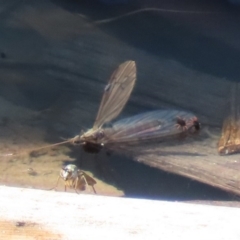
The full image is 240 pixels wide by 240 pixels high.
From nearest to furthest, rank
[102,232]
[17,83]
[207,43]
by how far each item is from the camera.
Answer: [102,232]
[17,83]
[207,43]

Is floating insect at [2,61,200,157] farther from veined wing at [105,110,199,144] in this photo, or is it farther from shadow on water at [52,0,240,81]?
shadow on water at [52,0,240,81]

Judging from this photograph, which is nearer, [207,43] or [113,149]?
[113,149]

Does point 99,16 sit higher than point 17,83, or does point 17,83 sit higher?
point 99,16

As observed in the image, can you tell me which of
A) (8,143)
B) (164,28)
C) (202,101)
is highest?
(164,28)

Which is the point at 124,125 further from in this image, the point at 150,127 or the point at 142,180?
the point at 142,180

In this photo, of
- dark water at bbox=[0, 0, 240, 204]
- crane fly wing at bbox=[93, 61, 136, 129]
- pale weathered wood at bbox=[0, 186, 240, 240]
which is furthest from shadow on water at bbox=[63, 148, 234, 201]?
pale weathered wood at bbox=[0, 186, 240, 240]

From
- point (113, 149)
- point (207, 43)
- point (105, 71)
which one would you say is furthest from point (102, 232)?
point (207, 43)

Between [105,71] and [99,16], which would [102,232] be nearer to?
[105,71]
